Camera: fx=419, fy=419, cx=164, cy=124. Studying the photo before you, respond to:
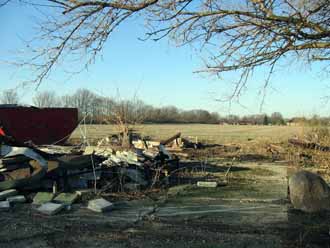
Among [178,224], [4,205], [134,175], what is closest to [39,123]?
[134,175]

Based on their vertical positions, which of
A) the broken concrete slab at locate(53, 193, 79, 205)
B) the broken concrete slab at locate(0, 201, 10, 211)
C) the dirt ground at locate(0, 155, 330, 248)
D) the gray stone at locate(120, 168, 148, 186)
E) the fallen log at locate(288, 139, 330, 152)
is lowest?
the dirt ground at locate(0, 155, 330, 248)

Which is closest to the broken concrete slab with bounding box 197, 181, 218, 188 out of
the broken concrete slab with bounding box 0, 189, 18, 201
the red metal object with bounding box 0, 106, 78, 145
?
the broken concrete slab with bounding box 0, 189, 18, 201

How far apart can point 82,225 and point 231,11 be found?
13.5 feet

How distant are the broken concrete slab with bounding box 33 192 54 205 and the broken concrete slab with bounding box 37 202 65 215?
0.59 m

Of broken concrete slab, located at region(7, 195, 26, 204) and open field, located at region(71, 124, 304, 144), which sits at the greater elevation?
open field, located at region(71, 124, 304, 144)

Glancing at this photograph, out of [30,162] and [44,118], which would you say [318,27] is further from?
[44,118]

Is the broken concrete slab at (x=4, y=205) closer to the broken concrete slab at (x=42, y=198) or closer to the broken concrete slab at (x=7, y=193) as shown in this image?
the broken concrete slab at (x=7, y=193)

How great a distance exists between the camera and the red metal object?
53.8 feet

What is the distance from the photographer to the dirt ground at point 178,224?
6043 mm

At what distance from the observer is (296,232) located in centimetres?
655

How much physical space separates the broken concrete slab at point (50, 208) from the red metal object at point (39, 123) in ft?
27.3

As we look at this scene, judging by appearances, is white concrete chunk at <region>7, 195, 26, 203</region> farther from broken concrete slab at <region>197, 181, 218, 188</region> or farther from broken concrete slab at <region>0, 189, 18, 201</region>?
broken concrete slab at <region>197, 181, 218, 188</region>

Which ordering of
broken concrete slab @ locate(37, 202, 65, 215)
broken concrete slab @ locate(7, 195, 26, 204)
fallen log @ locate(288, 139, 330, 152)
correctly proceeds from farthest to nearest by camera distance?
fallen log @ locate(288, 139, 330, 152)
broken concrete slab @ locate(7, 195, 26, 204)
broken concrete slab @ locate(37, 202, 65, 215)

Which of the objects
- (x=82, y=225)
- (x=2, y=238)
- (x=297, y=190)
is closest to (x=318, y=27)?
(x=297, y=190)
